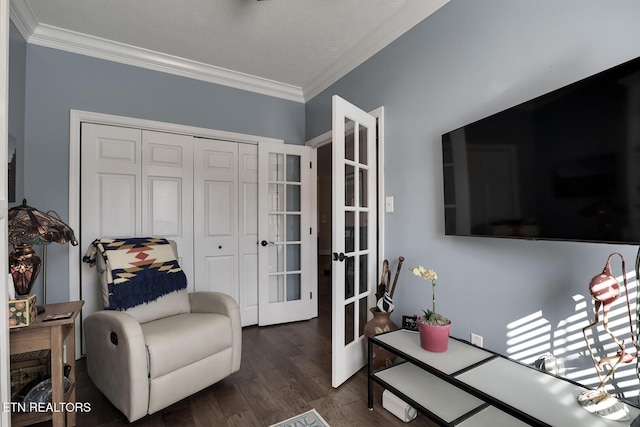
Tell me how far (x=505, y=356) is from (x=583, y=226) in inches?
32.1

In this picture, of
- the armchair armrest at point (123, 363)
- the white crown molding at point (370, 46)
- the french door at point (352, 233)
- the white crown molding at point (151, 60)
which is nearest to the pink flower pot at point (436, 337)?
the french door at point (352, 233)

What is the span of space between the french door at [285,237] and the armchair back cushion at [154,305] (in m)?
1.07

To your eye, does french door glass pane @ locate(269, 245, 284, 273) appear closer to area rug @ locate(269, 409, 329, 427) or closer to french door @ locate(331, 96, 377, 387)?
french door @ locate(331, 96, 377, 387)

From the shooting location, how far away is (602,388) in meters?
1.12

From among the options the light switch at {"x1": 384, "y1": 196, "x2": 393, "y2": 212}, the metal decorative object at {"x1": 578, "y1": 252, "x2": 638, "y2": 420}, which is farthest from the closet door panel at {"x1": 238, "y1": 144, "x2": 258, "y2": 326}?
the metal decorative object at {"x1": 578, "y1": 252, "x2": 638, "y2": 420}

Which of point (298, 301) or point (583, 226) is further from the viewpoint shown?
point (298, 301)

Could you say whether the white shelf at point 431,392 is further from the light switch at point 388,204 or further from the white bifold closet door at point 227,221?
the white bifold closet door at point 227,221

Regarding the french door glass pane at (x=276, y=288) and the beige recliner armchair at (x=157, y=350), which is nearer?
the beige recliner armchair at (x=157, y=350)

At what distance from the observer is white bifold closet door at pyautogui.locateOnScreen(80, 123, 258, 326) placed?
260 cm

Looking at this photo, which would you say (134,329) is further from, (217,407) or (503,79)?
(503,79)

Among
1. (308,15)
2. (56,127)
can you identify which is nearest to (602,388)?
(308,15)

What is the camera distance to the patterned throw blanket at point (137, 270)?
204 centimetres

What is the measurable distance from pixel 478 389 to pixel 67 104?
11.3 ft

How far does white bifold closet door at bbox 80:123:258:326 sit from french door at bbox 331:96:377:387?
143 cm
